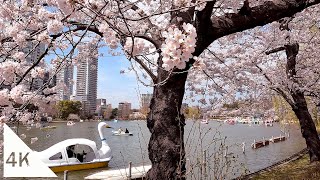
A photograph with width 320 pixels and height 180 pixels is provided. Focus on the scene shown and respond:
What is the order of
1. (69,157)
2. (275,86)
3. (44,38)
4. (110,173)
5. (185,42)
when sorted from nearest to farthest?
1. (185,42)
2. (44,38)
3. (275,86)
4. (110,173)
5. (69,157)

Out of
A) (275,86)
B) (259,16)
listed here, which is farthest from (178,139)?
(275,86)

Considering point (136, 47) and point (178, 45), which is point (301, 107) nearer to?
point (136, 47)

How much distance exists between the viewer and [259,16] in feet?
13.1

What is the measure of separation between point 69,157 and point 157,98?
11.1 meters

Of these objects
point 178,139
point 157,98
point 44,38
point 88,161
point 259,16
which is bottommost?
point 88,161

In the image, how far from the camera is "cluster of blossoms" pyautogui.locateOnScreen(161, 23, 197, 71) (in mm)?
2357

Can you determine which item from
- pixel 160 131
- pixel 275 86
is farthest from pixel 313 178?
pixel 160 131

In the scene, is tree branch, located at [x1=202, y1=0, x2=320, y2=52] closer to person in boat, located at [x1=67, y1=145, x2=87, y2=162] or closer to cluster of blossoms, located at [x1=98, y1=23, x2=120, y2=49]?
cluster of blossoms, located at [x1=98, y1=23, x2=120, y2=49]

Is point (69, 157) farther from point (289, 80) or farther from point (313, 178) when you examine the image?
point (313, 178)

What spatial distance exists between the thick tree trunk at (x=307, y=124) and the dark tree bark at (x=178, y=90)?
239 inches

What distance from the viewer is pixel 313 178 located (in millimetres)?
6363

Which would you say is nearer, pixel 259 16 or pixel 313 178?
pixel 259 16

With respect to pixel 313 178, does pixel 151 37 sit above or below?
above

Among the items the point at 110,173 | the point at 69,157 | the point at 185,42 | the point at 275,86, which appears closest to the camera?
the point at 185,42
